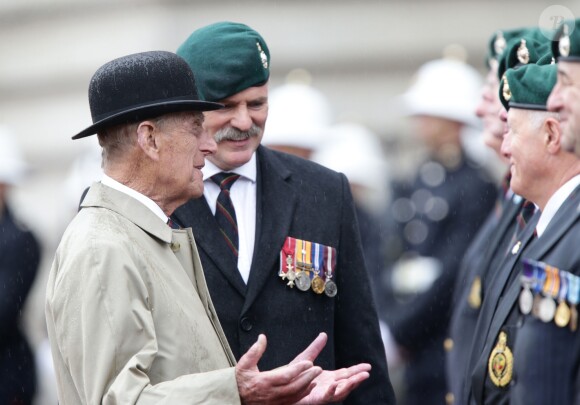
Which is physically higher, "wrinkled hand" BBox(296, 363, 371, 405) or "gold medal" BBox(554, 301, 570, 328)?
"gold medal" BBox(554, 301, 570, 328)

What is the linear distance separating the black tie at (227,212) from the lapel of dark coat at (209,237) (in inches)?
1.1

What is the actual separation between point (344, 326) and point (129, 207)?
121cm

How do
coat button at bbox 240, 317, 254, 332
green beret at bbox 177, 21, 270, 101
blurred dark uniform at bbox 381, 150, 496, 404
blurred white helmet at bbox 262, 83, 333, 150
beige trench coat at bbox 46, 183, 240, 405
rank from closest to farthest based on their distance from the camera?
beige trench coat at bbox 46, 183, 240, 405
coat button at bbox 240, 317, 254, 332
green beret at bbox 177, 21, 270, 101
blurred dark uniform at bbox 381, 150, 496, 404
blurred white helmet at bbox 262, 83, 333, 150

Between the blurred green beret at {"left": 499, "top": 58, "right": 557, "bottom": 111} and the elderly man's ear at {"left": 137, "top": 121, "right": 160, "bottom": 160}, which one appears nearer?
the elderly man's ear at {"left": 137, "top": 121, "right": 160, "bottom": 160}

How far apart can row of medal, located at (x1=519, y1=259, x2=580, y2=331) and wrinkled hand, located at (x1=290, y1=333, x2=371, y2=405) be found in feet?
1.88

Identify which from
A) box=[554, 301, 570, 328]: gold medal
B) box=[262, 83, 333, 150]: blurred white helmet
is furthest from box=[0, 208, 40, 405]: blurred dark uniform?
box=[554, 301, 570, 328]: gold medal

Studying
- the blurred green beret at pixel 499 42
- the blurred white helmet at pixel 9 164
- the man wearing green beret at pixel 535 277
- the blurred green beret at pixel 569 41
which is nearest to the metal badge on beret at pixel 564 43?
the blurred green beret at pixel 569 41

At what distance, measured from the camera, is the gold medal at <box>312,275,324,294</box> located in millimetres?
5203

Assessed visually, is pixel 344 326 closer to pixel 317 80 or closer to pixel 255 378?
pixel 255 378

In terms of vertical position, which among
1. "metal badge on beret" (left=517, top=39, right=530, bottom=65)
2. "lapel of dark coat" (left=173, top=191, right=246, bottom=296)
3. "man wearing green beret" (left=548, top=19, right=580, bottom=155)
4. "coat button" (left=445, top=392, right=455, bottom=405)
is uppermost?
"man wearing green beret" (left=548, top=19, right=580, bottom=155)

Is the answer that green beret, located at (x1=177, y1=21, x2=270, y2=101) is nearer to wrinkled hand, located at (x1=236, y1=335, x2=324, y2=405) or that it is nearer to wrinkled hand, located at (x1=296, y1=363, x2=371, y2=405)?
wrinkled hand, located at (x1=296, y1=363, x2=371, y2=405)

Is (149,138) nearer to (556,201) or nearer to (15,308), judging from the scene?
(556,201)

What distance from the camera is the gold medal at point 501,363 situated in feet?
15.9

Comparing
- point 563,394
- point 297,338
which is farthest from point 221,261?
point 563,394
